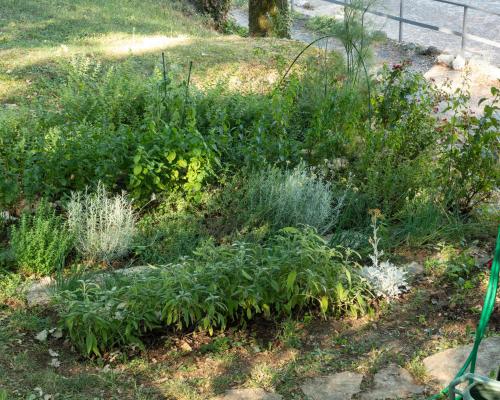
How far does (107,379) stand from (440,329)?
190 cm

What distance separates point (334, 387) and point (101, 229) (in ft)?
6.77

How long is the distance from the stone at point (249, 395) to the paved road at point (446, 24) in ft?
32.7

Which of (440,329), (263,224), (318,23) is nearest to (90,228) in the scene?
(263,224)

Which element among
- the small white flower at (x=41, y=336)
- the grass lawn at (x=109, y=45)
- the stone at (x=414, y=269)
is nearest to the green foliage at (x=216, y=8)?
the grass lawn at (x=109, y=45)

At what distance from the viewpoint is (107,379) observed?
3.71 metres

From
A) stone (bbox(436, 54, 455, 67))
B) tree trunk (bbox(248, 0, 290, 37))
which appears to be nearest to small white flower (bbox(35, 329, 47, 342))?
tree trunk (bbox(248, 0, 290, 37))

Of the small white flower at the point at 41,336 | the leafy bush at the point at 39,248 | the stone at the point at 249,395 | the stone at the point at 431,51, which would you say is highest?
the stone at the point at 431,51

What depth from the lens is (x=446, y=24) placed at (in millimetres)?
15047

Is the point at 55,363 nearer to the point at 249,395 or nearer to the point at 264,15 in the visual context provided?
the point at 249,395

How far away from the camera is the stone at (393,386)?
354 centimetres

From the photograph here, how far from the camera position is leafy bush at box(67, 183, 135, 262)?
488cm

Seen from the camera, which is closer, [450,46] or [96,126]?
[96,126]

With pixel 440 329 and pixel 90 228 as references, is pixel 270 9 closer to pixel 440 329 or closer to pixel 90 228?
pixel 90 228

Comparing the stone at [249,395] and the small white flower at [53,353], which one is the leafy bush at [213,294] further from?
the stone at [249,395]
